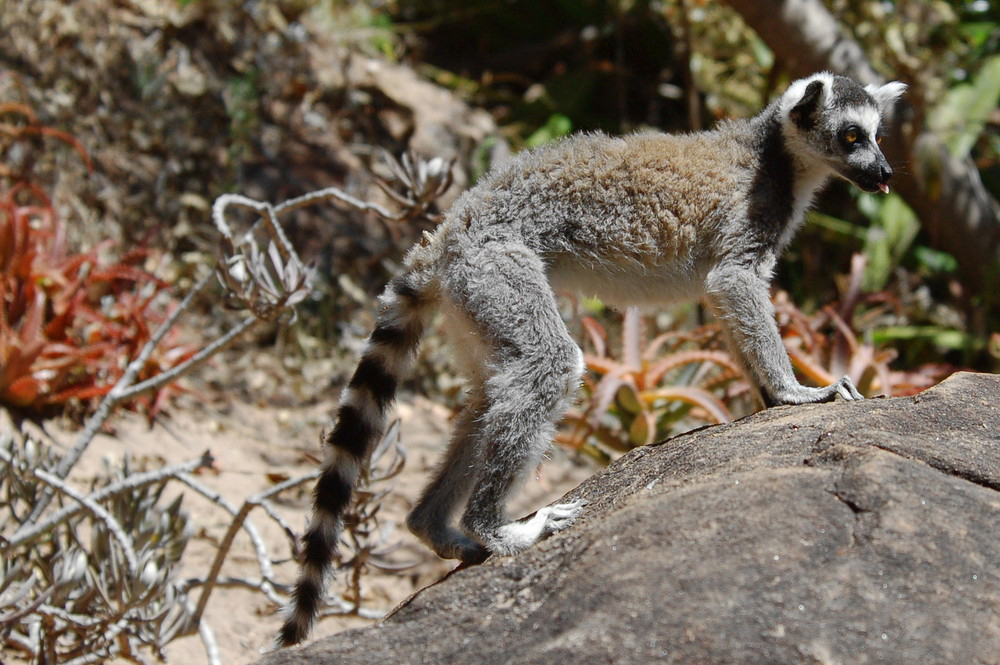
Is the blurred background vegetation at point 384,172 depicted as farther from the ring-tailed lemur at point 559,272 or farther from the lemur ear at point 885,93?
the ring-tailed lemur at point 559,272

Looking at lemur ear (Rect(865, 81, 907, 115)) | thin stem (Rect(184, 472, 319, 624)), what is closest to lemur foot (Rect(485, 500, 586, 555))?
thin stem (Rect(184, 472, 319, 624))

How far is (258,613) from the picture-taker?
5754mm

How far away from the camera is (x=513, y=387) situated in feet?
11.6

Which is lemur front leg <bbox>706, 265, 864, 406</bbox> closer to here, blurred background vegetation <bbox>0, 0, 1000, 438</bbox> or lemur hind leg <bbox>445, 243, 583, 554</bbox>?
lemur hind leg <bbox>445, 243, 583, 554</bbox>

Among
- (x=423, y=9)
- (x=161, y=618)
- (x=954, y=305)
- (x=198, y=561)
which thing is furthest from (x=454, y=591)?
(x=423, y=9)

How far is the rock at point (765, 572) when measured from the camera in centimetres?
258

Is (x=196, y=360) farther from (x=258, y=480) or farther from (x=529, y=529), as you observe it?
(x=258, y=480)

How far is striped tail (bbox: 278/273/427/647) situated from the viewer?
3.59 metres

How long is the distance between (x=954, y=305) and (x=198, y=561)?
7.79 meters

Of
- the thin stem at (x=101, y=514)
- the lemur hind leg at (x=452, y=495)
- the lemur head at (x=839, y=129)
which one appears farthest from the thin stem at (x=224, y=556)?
the lemur head at (x=839, y=129)

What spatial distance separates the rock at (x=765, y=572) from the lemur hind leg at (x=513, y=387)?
0.17m

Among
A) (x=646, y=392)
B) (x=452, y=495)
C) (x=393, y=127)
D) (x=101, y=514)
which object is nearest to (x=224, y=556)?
(x=101, y=514)

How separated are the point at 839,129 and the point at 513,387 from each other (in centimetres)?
225

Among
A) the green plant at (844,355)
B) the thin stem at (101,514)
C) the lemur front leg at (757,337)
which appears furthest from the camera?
the green plant at (844,355)
